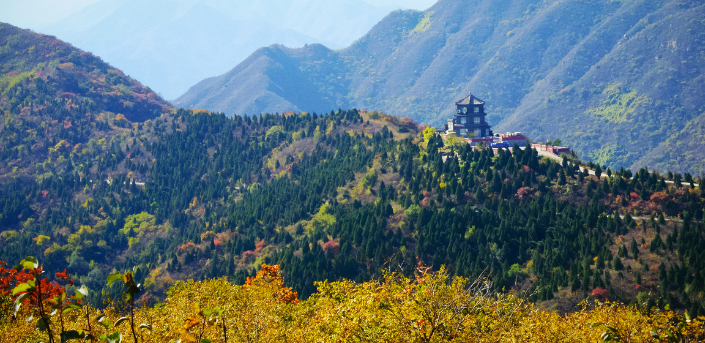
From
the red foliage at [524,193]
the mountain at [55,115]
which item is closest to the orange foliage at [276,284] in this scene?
the red foliage at [524,193]

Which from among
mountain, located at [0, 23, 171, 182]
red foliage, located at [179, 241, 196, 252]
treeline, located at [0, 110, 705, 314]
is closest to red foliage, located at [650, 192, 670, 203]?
treeline, located at [0, 110, 705, 314]

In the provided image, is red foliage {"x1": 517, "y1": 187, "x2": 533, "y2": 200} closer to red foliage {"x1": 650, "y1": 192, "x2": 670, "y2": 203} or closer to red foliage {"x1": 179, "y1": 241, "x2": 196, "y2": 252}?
red foliage {"x1": 650, "y1": 192, "x2": 670, "y2": 203}

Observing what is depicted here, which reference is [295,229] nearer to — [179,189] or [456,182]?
[456,182]

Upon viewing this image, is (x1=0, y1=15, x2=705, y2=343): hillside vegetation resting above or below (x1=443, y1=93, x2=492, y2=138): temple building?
below

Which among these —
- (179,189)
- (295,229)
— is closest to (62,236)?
(179,189)

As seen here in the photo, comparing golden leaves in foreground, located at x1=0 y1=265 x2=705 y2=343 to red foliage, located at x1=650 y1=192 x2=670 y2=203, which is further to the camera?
red foliage, located at x1=650 y1=192 x2=670 y2=203

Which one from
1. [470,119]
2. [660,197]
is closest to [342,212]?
[660,197]

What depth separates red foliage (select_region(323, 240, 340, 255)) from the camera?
285ft

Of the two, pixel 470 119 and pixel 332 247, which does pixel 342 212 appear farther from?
pixel 470 119

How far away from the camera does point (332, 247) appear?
8719 cm

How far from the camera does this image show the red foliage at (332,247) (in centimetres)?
8675

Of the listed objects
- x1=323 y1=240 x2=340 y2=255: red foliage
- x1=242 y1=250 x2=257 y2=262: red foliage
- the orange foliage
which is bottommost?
x1=242 y1=250 x2=257 y2=262: red foliage

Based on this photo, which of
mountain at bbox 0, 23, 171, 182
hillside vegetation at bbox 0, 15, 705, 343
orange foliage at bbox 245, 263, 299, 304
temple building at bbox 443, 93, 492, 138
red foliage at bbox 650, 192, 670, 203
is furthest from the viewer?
mountain at bbox 0, 23, 171, 182

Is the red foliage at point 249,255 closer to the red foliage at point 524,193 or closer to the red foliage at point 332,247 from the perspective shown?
the red foliage at point 332,247
